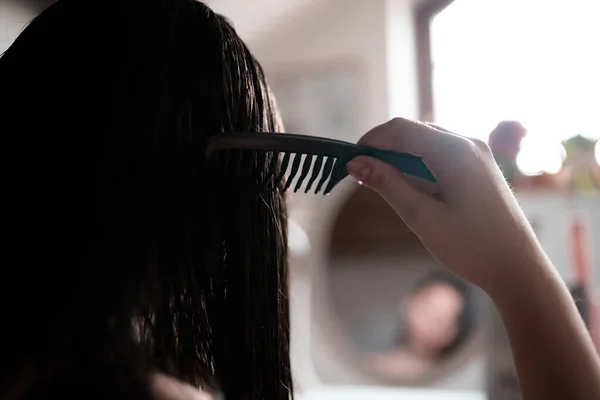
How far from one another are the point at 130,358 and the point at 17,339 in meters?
0.10

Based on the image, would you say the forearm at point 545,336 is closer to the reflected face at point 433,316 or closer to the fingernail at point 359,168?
the fingernail at point 359,168

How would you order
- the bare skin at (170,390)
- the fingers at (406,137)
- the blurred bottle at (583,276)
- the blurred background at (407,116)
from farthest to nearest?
the blurred background at (407,116) → the blurred bottle at (583,276) → the fingers at (406,137) → the bare skin at (170,390)

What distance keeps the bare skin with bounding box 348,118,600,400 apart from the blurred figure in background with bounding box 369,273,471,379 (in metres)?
0.69

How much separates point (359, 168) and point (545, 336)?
→ 0.19 m

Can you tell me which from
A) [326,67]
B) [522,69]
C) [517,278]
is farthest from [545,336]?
[326,67]

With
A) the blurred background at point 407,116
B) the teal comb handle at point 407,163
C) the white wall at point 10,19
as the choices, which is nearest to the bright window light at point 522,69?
the blurred background at point 407,116

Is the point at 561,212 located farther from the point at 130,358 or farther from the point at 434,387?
the point at 130,358

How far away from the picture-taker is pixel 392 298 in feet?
3.88

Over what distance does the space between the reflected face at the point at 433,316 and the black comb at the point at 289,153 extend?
711 millimetres

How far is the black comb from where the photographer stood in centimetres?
43

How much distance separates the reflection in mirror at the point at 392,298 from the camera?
113 cm

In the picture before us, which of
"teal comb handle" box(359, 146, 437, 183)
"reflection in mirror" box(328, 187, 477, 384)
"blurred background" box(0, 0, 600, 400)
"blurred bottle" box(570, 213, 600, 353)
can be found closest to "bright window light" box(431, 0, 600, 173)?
"blurred background" box(0, 0, 600, 400)

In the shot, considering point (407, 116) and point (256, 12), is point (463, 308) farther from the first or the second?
point (256, 12)

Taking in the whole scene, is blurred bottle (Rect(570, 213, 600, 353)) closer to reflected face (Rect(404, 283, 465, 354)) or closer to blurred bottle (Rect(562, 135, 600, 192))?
blurred bottle (Rect(562, 135, 600, 192))
